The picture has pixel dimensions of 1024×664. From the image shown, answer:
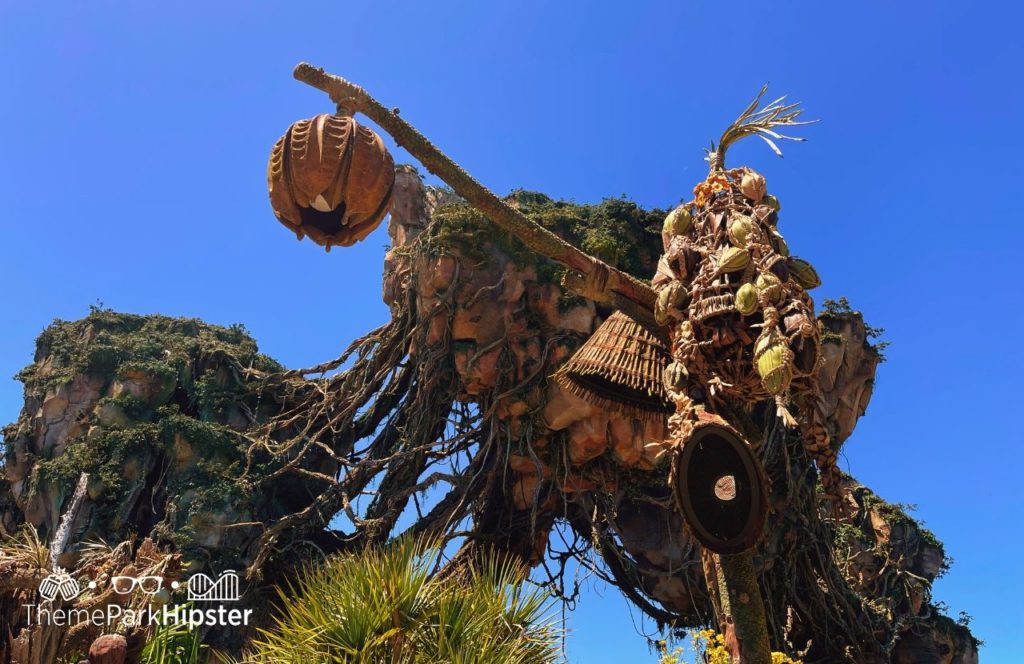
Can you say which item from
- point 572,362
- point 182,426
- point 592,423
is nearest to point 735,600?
point 572,362

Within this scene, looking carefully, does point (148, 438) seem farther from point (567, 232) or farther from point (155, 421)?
point (567, 232)

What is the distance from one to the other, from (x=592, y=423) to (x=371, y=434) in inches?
166

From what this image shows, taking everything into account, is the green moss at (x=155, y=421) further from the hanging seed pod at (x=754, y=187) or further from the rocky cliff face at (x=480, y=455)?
the hanging seed pod at (x=754, y=187)

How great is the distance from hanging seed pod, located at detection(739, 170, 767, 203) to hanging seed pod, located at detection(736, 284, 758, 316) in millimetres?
884

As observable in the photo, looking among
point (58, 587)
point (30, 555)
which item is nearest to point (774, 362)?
point (58, 587)

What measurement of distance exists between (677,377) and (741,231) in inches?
32.5

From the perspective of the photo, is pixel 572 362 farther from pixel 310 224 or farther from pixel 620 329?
pixel 310 224

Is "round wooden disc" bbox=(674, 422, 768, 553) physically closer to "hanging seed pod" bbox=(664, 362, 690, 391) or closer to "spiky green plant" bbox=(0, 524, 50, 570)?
"hanging seed pod" bbox=(664, 362, 690, 391)

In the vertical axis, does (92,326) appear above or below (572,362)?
above

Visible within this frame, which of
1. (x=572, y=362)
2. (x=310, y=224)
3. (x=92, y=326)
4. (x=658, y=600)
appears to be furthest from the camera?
(x=92, y=326)

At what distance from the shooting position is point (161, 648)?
5.83 m

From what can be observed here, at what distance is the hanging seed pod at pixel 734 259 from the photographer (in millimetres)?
3828

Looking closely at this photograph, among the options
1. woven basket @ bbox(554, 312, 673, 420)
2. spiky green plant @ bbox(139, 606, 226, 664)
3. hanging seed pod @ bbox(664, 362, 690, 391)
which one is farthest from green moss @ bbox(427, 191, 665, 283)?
hanging seed pod @ bbox(664, 362, 690, 391)

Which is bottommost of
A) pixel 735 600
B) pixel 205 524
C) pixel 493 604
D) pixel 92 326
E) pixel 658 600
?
pixel 735 600
